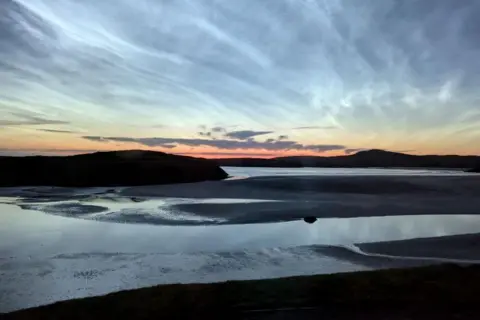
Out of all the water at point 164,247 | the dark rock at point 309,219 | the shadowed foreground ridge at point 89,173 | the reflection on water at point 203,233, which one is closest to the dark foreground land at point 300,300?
the water at point 164,247

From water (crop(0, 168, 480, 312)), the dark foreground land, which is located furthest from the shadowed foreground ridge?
the dark foreground land

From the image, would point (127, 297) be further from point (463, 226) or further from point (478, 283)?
point (463, 226)

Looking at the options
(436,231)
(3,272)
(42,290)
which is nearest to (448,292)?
(42,290)

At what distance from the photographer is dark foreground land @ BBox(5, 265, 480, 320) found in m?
7.42

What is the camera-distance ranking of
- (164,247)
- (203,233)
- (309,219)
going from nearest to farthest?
(164,247)
(203,233)
(309,219)

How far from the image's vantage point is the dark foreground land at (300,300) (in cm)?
742

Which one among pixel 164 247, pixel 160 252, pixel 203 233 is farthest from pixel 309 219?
pixel 160 252

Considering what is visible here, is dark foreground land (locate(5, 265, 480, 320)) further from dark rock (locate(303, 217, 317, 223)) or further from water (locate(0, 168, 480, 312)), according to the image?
dark rock (locate(303, 217, 317, 223))

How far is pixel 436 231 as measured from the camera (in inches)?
755

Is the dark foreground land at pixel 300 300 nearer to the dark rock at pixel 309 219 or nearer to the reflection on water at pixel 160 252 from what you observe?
the reflection on water at pixel 160 252

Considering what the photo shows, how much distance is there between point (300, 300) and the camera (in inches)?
322

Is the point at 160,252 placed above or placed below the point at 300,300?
below

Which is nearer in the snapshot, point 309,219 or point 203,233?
point 203,233

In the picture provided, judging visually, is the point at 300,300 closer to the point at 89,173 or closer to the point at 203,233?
the point at 203,233
